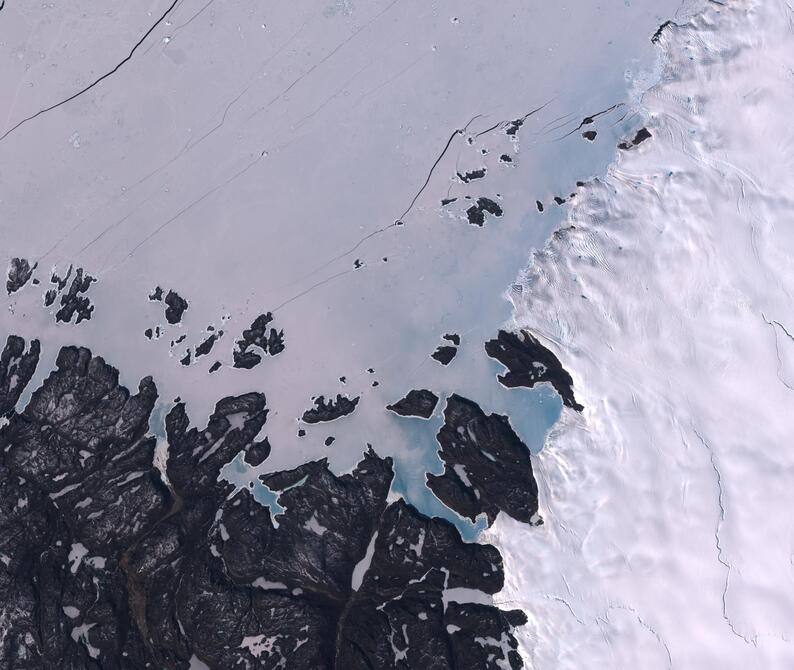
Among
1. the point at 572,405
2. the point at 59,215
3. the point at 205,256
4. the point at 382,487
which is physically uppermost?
the point at 59,215

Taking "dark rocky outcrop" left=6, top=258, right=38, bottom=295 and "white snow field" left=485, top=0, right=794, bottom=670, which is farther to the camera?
"dark rocky outcrop" left=6, top=258, right=38, bottom=295

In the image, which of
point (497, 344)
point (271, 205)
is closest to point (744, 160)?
point (497, 344)

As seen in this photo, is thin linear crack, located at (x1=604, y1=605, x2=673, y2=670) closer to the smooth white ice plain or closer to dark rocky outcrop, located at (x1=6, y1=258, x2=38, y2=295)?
the smooth white ice plain

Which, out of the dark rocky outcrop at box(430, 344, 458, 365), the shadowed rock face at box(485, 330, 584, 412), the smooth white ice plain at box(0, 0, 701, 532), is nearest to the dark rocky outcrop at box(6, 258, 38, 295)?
the smooth white ice plain at box(0, 0, 701, 532)

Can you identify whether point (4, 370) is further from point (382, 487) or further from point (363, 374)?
point (382, 487)

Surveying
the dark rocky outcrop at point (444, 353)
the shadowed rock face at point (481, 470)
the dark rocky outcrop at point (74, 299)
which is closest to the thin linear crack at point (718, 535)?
the shadowed rock face at point (481, 470)

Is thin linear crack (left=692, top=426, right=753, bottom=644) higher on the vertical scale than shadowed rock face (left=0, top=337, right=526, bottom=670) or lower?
lower
